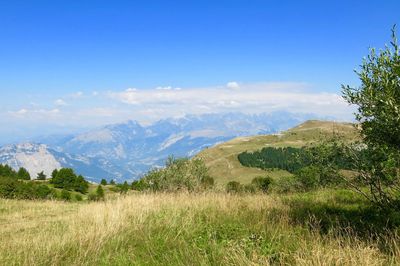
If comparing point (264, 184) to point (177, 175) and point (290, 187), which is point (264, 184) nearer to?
point (177, 175)

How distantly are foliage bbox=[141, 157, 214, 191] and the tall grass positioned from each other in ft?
85.0

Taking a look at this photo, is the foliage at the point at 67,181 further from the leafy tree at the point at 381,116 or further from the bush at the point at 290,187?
the leafy tree at the point at 381,116

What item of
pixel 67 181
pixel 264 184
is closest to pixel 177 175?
pixel 264 184

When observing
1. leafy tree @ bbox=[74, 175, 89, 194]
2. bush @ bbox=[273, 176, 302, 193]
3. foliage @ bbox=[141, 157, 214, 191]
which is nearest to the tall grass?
bush @ bbox=[273, 176, 302, 193]

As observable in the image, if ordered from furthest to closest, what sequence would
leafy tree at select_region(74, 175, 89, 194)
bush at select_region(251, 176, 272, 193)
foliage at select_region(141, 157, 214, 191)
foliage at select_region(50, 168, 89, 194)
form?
1. leafy tree at select_region(74, 175, 89, 194)
2. foliage at select_region(50, 168, 89, 194)
3. foliage at select_region(141, 157, 214, 191)
4. bush at select_region(251, 176, 272, 193)

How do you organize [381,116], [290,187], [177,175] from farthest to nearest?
[177,175]
[290,187]
[381,116]

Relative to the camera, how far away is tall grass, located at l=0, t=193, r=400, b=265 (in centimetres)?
779

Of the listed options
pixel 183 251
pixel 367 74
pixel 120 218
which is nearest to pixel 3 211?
pixel 120 218

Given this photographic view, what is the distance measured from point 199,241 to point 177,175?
31.5 meters

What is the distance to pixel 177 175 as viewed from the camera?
41.4 m

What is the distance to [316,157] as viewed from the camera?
39.2 feet

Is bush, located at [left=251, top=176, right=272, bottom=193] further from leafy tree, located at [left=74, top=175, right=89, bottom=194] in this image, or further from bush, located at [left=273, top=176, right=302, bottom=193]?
leafy tree, located at [left=74, top=175, right=89, bottom=194]

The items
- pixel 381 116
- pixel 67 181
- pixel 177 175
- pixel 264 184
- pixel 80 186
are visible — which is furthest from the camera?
pixel 80 186

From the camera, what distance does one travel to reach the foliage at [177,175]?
40250mm
